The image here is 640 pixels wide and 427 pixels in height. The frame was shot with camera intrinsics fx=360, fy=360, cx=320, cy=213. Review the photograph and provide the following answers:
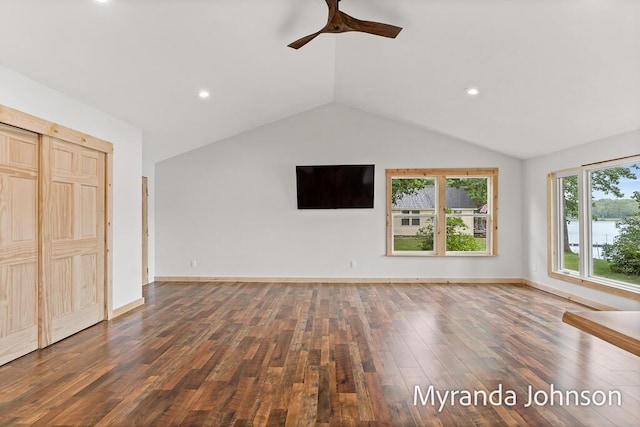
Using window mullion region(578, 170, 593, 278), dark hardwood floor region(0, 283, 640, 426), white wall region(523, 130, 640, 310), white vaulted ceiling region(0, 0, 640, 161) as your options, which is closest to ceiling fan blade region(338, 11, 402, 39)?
white vaulted ceiling region(0, 0, 640, 161)

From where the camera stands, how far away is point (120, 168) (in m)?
4.89

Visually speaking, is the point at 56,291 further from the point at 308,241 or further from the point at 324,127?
the point at 324,127

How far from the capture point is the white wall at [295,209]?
22.9 feet

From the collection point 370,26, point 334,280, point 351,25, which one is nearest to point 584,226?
point 334,280

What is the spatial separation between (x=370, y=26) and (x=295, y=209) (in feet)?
14.4

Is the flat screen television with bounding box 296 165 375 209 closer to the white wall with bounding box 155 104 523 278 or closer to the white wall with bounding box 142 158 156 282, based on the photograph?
the white wall with bounding box 155 104 523 278

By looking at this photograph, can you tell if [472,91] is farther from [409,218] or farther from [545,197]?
[409,218]

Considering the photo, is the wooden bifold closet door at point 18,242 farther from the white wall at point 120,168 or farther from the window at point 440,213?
the window at point 440,213

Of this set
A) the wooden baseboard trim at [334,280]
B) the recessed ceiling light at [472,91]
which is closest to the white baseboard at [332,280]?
the wooden baseboard trim at [334,280]

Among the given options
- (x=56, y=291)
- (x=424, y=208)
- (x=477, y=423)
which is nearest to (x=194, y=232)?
(x=56, y=291)

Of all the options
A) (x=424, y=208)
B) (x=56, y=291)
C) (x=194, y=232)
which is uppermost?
(x=424, y=208)

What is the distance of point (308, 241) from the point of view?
7035mm

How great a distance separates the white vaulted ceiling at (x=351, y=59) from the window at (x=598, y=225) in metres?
0.61

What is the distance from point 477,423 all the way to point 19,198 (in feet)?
13.6
